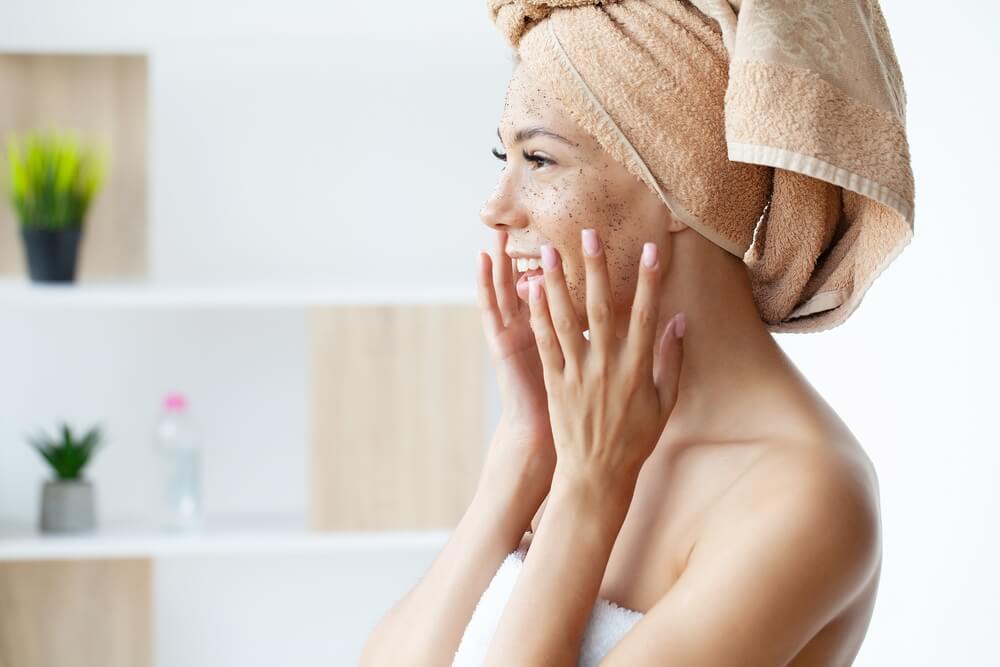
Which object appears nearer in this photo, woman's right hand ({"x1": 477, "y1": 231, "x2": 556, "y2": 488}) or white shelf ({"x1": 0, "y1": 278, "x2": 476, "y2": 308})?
woman's right hand ({"x1": 477, "y1": 231, "x2": 556, "y2": 488})

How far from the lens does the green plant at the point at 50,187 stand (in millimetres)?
2529

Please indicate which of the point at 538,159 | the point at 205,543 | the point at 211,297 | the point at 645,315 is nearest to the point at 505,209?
the point at 538,159

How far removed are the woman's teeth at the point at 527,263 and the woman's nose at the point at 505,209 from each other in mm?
32

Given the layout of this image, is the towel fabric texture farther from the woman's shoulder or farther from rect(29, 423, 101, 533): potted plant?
rect(29, 423, 101, 533): potted plant

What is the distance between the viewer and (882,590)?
1.71 metres

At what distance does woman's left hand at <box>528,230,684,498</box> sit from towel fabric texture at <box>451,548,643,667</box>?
4.4 inches

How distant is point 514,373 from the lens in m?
1.21

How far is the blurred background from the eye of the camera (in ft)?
8.29

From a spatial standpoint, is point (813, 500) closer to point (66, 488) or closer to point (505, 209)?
point (505, 209)

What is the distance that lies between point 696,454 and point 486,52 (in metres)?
1.80

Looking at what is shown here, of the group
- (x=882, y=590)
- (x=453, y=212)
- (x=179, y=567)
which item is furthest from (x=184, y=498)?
(x=882, y=590)

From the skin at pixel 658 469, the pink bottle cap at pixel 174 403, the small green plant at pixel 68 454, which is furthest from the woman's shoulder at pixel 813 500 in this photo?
the small green plant at pixel 68 454

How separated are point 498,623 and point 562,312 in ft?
0.85

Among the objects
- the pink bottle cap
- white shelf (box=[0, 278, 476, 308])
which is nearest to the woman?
white shelf (box=[0, 278, 476, 308])
